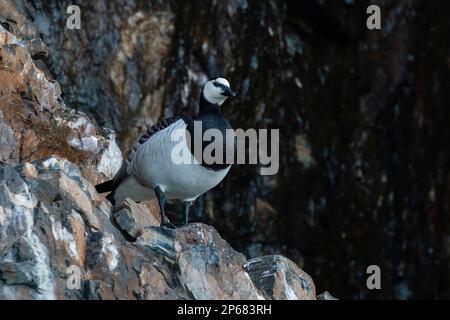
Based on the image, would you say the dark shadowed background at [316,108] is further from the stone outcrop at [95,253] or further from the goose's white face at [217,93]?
the stone outcrop at [95,253]

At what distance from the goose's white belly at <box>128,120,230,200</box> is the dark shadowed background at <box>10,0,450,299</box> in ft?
15.1

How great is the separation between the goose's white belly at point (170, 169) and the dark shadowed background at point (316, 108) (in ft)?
15.1

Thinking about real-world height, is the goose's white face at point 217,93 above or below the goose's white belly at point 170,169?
above

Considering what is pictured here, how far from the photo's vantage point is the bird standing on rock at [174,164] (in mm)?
10008

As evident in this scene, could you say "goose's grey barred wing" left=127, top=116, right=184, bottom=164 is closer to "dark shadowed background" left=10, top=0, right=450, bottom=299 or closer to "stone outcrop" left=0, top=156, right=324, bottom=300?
"stone outcrop" left=0, top=156, right=324, bottom=300

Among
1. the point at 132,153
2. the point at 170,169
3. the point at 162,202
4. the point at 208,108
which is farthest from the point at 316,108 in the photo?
the point at 170,169

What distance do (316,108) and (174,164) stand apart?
25.3ft

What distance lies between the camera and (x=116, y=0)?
1542 cm

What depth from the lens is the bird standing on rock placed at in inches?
394

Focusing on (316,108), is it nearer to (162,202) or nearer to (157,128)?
(157,128)

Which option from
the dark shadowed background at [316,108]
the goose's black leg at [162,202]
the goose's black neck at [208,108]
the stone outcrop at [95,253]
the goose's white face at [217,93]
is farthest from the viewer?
the dark shadowed background at [316,108]

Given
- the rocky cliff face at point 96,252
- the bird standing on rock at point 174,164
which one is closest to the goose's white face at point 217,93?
the bird standing on rock at point 174,164
